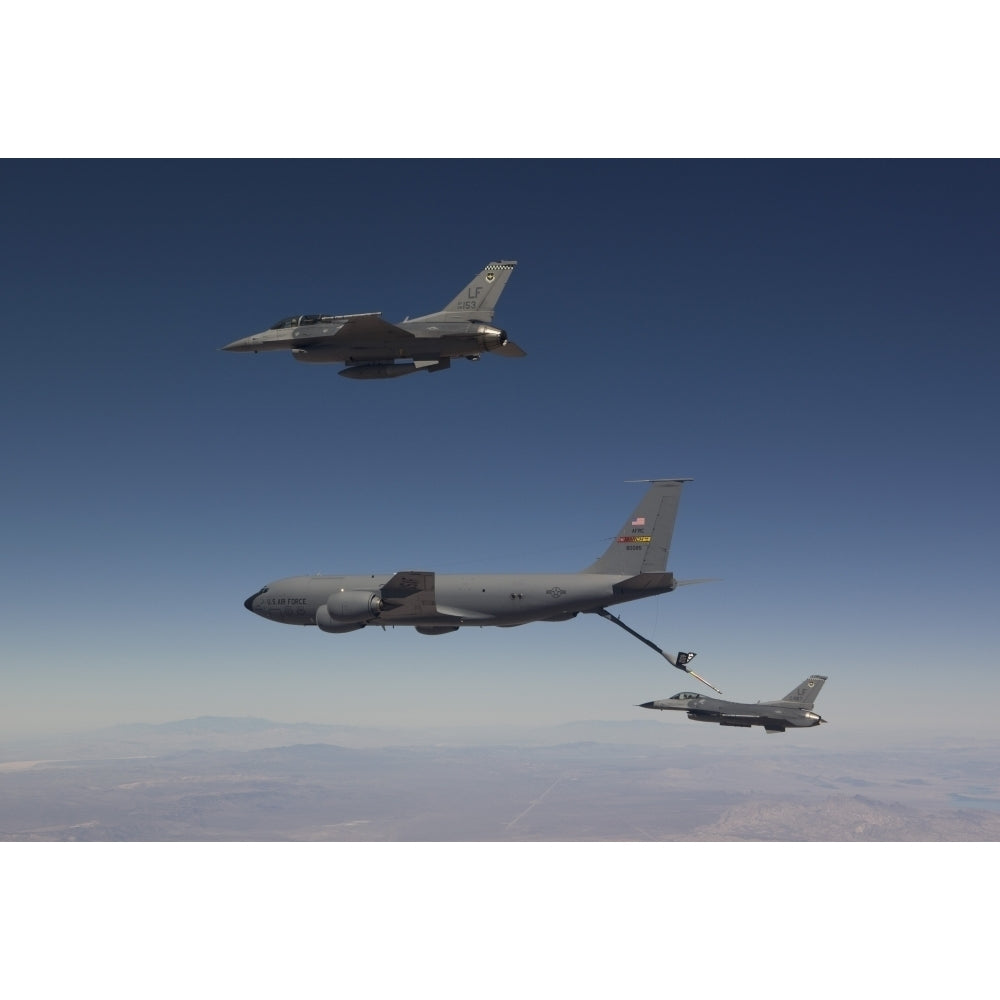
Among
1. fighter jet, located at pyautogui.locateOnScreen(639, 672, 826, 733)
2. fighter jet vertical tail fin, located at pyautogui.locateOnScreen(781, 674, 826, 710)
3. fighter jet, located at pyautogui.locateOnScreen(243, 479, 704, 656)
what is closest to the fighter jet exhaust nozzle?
fighter jet, located at pyautogui.locateOnScreen(243, 479, 704, 656)

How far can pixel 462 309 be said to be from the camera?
93.5ft

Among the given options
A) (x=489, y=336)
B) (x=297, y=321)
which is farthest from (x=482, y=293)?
(x=297, y=321)

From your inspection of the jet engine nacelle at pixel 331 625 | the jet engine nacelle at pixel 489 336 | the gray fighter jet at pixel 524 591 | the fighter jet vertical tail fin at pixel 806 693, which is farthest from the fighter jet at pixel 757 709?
the jet engine nacelle at pixel 489 336

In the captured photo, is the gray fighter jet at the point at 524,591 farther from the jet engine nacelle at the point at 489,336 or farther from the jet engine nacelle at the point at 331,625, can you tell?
the jet engine nacelle at the point at 489,336

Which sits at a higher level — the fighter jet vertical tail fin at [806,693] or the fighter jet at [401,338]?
the fighter jet at [401,338]

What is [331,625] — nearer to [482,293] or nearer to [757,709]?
[482,293]

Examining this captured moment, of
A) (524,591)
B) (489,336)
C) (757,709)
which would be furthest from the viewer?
(757,709)

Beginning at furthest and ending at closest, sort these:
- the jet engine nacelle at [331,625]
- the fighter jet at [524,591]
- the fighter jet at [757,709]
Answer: the fighter jet at [757,709] < the jet engine nacelle at [331,625] < the fighter jet at [524,591]

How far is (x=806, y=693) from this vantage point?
42594mm

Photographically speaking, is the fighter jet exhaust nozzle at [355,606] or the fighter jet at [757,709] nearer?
the fighter jet exhaust nozzle at [355,606]

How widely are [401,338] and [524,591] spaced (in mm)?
9810

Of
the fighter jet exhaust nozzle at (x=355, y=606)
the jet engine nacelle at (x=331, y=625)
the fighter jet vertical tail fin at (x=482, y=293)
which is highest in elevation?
the fighter jet vertical tail fin at (x=482, y=293)

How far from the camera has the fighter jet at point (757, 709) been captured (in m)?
39.9

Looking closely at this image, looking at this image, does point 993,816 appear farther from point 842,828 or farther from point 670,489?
point 670,489
